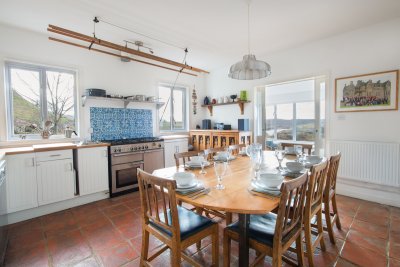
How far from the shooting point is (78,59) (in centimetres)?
333

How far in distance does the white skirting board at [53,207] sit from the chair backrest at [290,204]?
9.49 ft

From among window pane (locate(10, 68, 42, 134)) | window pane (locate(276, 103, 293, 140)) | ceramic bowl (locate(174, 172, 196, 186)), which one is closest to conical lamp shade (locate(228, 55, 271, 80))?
ceramic bowl (locate(174, 172, 196, 186))

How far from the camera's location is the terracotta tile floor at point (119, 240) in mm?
1765

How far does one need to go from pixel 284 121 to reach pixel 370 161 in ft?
4.93

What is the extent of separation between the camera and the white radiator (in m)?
2.70

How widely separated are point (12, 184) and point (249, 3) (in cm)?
357

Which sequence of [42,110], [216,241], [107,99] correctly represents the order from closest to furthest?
1. [216,241]
2. [42,110]
3. [107,99]

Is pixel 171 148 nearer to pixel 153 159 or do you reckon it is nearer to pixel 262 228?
pixel 153 159

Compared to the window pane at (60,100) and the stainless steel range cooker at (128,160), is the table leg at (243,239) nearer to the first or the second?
the stainless steel range cooker at (128,160)

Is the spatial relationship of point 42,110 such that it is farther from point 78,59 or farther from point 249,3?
point 249,3

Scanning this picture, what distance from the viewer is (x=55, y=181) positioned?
271 centimetres

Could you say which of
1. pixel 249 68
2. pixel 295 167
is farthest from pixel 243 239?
pixel 249 68

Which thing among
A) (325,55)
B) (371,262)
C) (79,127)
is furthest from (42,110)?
(325,55)

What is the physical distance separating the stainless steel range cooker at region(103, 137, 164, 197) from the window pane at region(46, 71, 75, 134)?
0.79m
